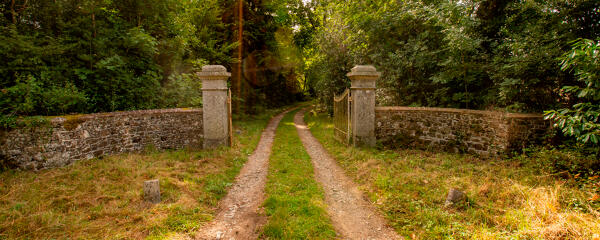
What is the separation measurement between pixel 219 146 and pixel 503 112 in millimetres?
9019

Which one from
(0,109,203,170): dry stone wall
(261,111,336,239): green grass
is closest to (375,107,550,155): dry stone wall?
(261,111,336,239): green grass

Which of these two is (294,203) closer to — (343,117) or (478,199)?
(478,199)

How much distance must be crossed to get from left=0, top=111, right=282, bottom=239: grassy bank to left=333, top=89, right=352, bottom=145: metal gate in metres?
4.54

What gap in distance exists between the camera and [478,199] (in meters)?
4.45

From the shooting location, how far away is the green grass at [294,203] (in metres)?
3.70

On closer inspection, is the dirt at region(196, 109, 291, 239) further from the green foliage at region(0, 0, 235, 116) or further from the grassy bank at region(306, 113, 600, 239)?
the green foliage at region(0, 0, 235, 116)

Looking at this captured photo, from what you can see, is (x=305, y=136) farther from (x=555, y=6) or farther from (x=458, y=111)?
(x=555, y=6)

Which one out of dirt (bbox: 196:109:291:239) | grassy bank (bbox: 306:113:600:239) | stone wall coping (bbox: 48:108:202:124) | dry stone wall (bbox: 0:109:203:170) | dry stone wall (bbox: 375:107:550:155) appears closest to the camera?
grassy bank (bbox: 306:113:600:239)

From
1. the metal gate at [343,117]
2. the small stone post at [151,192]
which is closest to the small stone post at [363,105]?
the metal gate at [343,117]

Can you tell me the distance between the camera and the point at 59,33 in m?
6.95

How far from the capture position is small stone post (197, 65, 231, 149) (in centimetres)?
812

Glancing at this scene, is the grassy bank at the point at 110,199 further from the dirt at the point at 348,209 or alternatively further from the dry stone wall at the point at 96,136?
the dirt at the point at 348,209

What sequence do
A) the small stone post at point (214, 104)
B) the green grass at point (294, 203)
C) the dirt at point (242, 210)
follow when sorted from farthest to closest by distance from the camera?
the small stone post at point (214, 104), the dirt at point (242, 210), the green grass at point (294, 203)

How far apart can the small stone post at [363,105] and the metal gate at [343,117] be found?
0.33 meters
